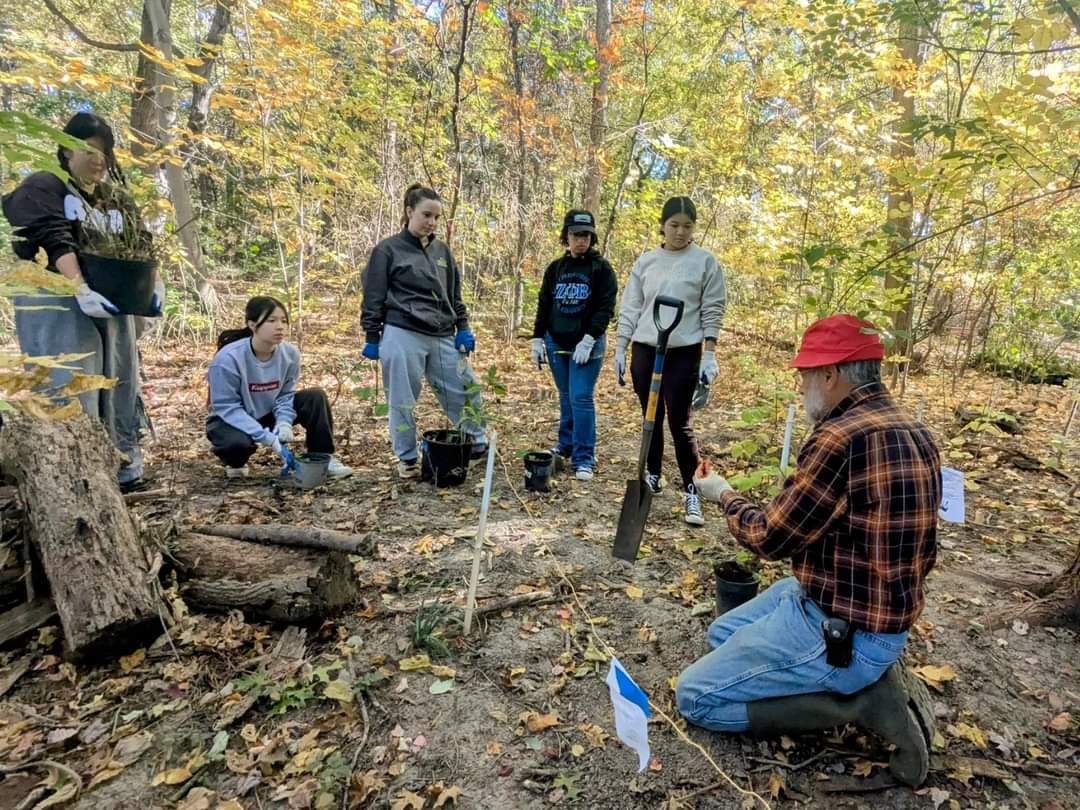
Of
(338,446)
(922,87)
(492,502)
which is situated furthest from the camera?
(922,87)

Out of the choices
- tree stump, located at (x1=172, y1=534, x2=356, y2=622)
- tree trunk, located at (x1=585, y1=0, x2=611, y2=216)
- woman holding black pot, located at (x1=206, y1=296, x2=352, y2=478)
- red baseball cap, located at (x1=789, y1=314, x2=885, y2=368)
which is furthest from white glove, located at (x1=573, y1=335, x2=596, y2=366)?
tree trunk, located at (x1=585, y1=0, x2=611, y2=216)

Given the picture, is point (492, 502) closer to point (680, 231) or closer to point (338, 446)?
point (338, 446)

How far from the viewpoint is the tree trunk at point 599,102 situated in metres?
7.27

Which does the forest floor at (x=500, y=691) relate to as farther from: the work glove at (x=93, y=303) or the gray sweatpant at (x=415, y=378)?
the work glove at (x=93, y=303)

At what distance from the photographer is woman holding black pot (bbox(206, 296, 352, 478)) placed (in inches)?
147

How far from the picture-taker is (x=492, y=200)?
8.59 m

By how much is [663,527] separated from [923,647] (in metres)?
1.49

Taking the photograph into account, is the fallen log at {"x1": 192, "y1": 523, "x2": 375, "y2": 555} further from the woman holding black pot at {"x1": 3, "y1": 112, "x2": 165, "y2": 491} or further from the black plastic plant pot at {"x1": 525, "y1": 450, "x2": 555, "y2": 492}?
the black plastic plant pot at {"x1": 525, "y1": 450, "x2": 555, "y2": 492}

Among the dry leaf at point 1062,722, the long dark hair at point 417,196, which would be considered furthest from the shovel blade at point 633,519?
the long dark hair at point 417,196

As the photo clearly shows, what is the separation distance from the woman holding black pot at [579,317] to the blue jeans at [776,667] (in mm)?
2357

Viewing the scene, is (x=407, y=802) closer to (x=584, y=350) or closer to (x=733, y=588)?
(x=733, y=588)

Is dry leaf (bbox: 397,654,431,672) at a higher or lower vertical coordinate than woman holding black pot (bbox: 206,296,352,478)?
lower

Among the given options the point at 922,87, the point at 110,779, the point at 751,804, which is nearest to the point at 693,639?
the point at 751,804

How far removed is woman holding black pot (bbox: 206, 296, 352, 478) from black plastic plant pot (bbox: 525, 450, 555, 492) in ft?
4.40
